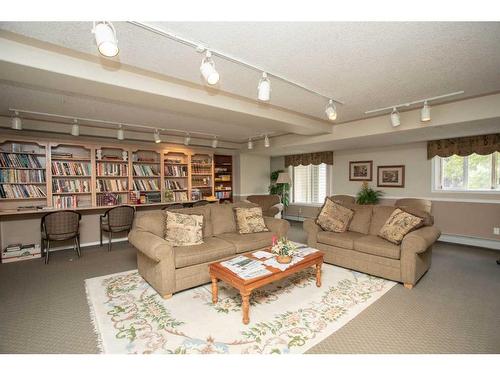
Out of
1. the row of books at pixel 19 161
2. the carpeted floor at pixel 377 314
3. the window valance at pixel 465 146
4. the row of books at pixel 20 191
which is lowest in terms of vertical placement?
the carpeted floor at pixel 377 314

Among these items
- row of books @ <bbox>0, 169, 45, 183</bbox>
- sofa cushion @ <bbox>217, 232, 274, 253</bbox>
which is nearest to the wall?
sofa cushion @ <bbox>217, 232, 274, 253</bbox>

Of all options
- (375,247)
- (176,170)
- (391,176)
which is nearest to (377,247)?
(375,247)

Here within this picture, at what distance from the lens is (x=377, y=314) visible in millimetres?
2170

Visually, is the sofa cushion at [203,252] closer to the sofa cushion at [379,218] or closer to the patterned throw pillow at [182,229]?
the patterned throw pillow at [182,229]

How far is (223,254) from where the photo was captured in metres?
2.86

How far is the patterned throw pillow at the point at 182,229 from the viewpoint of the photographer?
2875 mm

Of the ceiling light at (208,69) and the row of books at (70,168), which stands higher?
the ceiling light at (208,69)

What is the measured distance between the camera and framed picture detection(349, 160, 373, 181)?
5.59 meters

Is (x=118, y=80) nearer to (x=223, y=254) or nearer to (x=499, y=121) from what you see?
(x=223, y=254)

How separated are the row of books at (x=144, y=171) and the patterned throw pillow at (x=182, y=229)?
263 centimetres

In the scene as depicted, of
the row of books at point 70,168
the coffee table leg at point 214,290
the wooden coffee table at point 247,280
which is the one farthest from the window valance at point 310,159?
the row of books at point 70,168

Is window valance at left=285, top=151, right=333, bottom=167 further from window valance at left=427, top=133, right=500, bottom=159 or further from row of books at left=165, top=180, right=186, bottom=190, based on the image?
row of books at left=165, top=180, right=186, bottom=190

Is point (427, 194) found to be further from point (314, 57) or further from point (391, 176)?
point (314, 57)
